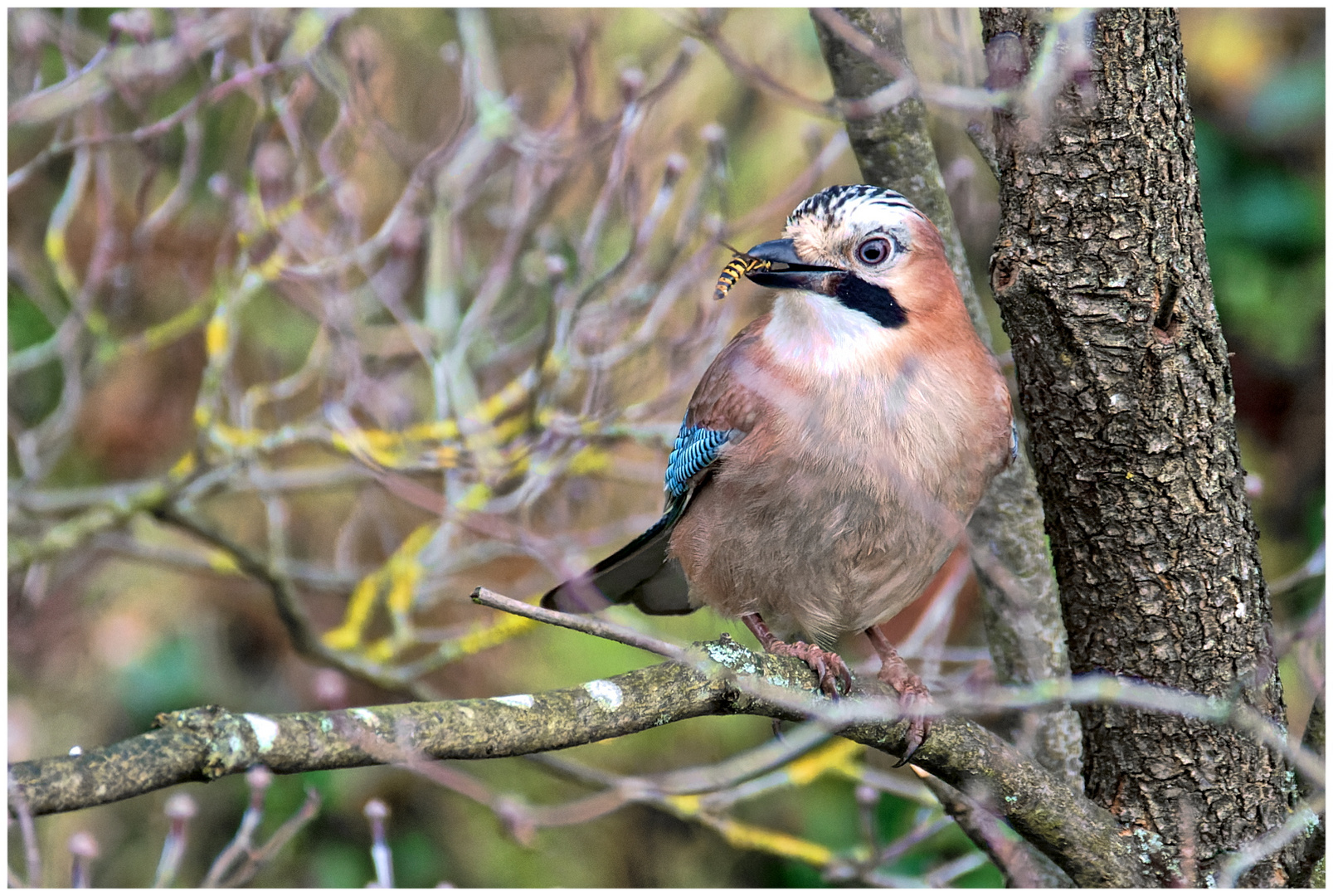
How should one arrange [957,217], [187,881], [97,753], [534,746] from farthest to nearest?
[187,881]
[957,217]
[534,746]
[97,753]

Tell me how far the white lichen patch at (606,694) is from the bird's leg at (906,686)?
670mm

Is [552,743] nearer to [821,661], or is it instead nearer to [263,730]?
[263,730]

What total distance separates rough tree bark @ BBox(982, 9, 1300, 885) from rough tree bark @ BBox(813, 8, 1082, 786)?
0.34 metres

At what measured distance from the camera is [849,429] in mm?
2836

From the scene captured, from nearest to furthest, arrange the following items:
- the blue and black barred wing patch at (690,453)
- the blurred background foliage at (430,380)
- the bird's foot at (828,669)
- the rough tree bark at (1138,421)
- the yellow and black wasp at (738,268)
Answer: the rough tree bark at (1138,421), the bird's foot at (828,669), the yellow and black wasp at (738,268), the blue and black barred wing patch at (690,453), the blurred background foliage at (430,380)

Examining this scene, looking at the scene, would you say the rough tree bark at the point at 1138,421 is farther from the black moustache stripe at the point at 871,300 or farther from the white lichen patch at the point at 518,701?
the white lichen patch at the point at 518,701

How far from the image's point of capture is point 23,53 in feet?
12.2

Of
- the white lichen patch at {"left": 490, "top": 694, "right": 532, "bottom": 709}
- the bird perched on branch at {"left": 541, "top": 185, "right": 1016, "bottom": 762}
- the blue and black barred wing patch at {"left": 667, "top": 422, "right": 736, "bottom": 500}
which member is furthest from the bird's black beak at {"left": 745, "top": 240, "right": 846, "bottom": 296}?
the white lichen patch at {"left": 490, "top": 694, "right": 532, "bottom": 709}

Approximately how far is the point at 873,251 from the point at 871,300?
115 millimetres

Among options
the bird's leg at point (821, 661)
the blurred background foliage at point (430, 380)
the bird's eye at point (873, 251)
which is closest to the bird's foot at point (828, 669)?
the bird's leg at point (821, 661)

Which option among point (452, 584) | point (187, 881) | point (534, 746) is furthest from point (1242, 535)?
point (187, 881)

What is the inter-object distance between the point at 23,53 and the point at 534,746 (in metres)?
2.99

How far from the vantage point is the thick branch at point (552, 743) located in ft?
5.22

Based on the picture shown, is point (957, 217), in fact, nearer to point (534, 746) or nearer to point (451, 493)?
point (451, 493)
